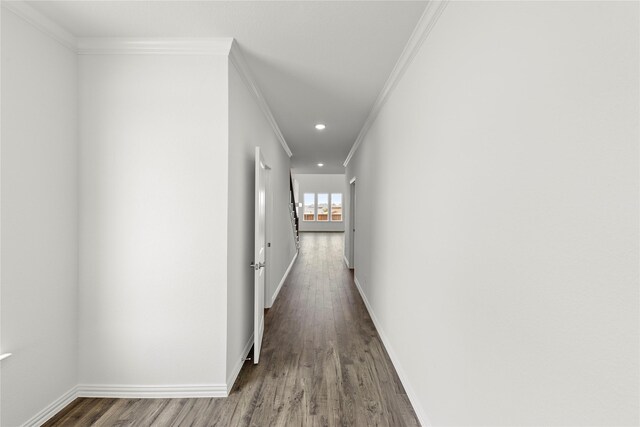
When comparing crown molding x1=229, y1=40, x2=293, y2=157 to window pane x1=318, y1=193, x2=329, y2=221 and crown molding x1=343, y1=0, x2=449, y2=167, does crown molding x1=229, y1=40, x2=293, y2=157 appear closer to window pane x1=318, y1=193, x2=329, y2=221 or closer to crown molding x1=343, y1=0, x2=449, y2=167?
crown molding x1=343, y1=0, x2=449, y2=167

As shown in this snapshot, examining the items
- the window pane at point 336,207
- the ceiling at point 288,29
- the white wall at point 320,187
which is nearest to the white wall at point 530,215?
the ceiling at point 288,29

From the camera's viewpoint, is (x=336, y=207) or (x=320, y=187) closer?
(x=320, y=187)

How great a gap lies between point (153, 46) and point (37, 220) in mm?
1453

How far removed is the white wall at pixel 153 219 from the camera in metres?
2.35

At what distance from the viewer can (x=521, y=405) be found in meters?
1.06

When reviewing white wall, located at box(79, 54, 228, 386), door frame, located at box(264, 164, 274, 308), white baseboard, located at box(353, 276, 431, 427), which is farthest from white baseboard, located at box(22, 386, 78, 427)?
white baseboard, located at box(353, 276, 431, 427)

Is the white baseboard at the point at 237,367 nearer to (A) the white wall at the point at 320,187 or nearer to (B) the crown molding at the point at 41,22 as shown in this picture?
(B) the crown molding at the point at 41,22

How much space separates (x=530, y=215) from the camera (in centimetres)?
102

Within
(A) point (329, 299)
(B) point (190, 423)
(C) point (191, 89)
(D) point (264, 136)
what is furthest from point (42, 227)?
(A) point (329, 299)

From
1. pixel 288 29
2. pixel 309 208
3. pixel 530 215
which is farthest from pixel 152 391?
pixel 309 208

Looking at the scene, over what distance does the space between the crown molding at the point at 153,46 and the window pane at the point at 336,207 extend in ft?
46.6

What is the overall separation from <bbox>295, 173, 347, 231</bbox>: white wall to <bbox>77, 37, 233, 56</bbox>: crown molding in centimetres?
1382

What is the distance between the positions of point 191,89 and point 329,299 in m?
3.71

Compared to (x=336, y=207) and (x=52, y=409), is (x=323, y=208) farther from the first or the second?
(x=52, y=409)
